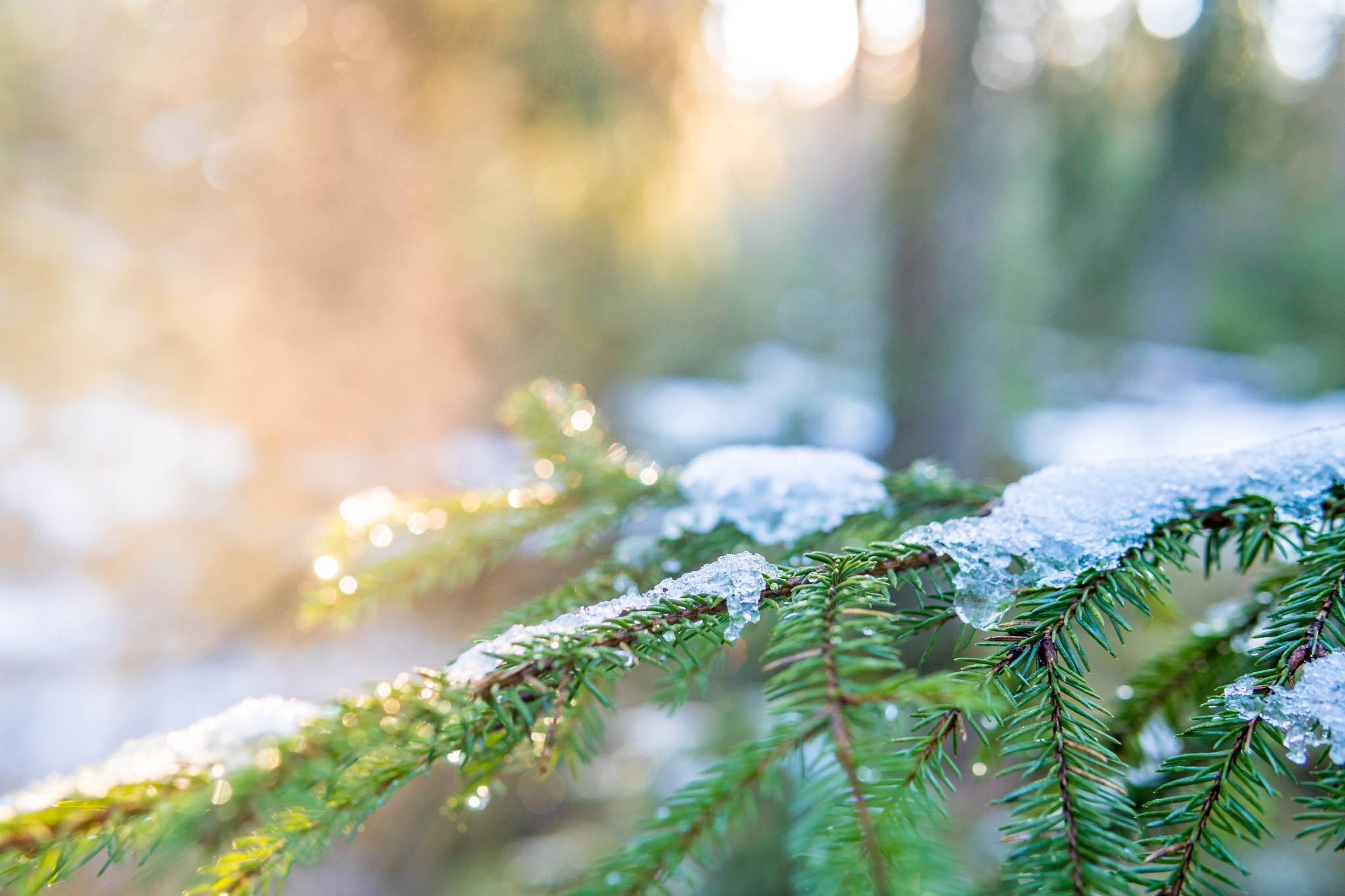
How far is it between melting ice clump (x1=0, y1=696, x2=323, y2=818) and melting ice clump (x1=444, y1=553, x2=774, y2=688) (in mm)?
124

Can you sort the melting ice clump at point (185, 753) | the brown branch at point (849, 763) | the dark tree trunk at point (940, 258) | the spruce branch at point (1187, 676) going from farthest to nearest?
the dark tree trunk at point (940, 258)
the spruce branch at point (1187, 676)
the melting ice clump at point (185, 753)
the brown branch at point (849, 763)

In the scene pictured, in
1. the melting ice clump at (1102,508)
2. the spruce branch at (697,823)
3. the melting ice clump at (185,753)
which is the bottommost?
the spruce branch at (697,823)

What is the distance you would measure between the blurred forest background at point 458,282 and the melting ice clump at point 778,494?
2.21 feet

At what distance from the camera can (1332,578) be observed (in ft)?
1.47

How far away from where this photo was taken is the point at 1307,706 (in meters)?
0.41

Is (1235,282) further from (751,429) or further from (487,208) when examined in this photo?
(487,208)

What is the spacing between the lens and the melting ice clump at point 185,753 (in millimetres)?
409

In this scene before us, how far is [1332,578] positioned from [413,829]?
330 centimetres

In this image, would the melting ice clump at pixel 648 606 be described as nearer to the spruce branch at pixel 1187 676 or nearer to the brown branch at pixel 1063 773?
the brown branch at pixel 1063 773

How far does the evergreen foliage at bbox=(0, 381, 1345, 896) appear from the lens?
353 mm

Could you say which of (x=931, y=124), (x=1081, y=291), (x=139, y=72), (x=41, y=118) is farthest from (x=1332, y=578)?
(x=1081, y=291)

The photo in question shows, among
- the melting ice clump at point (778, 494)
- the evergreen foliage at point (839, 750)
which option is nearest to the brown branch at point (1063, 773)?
the evergreen foliage at point (839, 750)

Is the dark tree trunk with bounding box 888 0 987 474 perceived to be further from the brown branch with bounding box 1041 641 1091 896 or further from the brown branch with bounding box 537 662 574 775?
the brown branch with bounding box 537 662 574 775

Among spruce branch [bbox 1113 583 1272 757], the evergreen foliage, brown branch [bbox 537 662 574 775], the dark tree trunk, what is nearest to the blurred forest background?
the dark tree trunk
